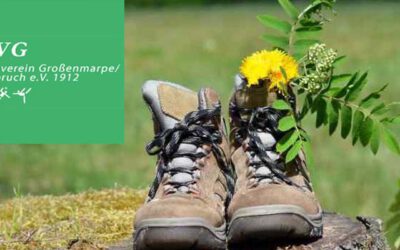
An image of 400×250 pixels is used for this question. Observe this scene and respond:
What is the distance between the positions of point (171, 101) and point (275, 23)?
509mm

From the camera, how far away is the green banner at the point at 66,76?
193 inches

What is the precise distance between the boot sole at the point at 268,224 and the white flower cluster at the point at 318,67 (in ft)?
1.71

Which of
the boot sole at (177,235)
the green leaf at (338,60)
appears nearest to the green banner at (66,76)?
the green leaf at (338,60)

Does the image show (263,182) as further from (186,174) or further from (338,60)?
(338,60)

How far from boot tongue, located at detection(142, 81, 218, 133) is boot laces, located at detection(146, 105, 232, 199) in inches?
1.5

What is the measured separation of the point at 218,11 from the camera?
27188 millimetres

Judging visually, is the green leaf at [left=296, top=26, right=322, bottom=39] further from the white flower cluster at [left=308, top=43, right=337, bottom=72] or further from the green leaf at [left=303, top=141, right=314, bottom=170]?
the green leaf at [left=303, top=141, right=314, bottom=170]

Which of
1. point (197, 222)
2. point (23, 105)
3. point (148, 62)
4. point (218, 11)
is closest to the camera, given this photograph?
point (197, 222)

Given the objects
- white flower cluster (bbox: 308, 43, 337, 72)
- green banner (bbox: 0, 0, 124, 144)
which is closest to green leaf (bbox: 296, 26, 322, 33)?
white flower cluster (bbox: 308, 43, 337, 72)

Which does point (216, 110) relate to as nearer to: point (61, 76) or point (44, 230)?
point (44, 230)

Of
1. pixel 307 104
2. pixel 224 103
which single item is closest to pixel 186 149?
pixel 307 104

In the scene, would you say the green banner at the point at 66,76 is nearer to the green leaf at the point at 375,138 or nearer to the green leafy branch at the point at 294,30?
the green leafy branch at the point at 294,30

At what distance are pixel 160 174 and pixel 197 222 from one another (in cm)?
37

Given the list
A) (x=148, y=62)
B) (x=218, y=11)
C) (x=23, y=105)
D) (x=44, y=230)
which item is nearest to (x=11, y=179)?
(x=23, y=105)
